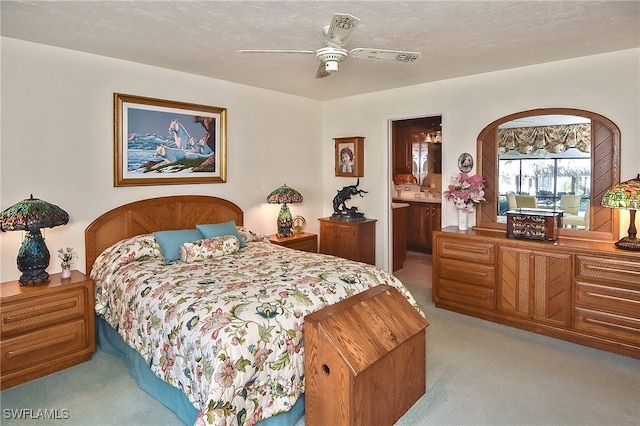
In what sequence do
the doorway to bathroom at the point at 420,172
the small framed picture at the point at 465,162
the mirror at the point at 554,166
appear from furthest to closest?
the doorway to bathroom at the point at 420,172 → the small framed picture at the point at 465,162 → the mirror at the point at 554,166

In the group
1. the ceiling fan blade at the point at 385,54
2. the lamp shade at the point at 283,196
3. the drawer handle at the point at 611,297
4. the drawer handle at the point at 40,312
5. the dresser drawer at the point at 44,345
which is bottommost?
the dresser drawer at the point at 44,345

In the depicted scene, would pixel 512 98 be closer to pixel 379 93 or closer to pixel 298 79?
pixel 379 93

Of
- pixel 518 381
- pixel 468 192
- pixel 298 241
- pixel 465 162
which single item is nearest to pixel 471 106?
pixel 465 162

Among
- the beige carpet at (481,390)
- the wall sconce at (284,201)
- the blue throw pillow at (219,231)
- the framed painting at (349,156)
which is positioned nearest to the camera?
the beige carpet at (481,390)

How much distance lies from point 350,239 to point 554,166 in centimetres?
240

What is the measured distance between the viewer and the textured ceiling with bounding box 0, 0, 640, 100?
2.59 metres

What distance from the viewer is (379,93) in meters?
5.28

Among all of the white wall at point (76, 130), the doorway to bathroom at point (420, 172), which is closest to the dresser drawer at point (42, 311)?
the white wall at point (76, 130)

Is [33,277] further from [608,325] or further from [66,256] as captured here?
[608,325]

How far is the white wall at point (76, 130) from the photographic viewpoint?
10.5 feet

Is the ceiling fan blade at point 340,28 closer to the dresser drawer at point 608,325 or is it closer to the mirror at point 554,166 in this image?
the mirror at point 554,166

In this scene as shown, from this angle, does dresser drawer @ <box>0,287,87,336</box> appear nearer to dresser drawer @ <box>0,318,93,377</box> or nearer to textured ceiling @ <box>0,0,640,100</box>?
dresser drawer @ <box>0,318,93,377</box>

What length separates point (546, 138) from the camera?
13.3 feet

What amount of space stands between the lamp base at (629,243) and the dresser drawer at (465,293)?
1.11 meters
